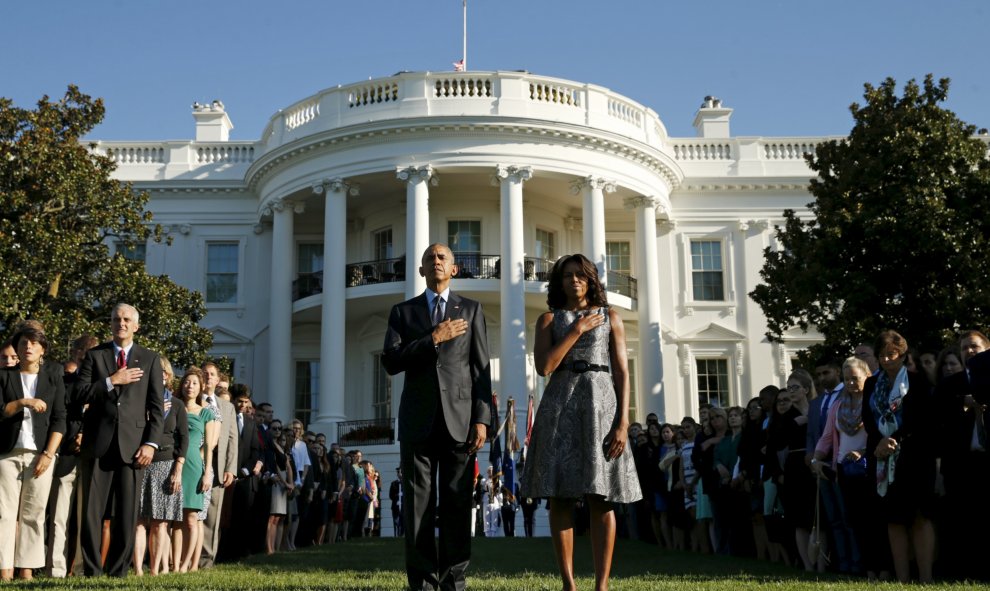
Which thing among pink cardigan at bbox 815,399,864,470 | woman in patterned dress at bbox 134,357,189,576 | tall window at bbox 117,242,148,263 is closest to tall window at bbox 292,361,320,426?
tall window at bbox 117,242,148,263

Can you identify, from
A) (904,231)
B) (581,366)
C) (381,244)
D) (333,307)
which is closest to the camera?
(581,366)

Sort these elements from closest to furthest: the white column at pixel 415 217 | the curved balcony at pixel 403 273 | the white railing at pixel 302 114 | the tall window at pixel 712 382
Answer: the white column at pixel 415 217
the curved balcony at pixel 403 273
the white railing at pixel 302 114
the tall window at pixel 712 382

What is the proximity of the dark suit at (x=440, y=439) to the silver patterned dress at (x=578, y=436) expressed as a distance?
500 millimetres

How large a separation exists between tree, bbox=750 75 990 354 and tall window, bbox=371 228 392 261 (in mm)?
13828

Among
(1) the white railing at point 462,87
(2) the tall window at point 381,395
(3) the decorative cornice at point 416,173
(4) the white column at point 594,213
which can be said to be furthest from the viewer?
(2) the tall window at point 381,395

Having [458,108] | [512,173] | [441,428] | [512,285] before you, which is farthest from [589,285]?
[458,108]

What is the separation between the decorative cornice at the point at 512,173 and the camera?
28.0m

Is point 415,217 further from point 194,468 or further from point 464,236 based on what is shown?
point 194,468

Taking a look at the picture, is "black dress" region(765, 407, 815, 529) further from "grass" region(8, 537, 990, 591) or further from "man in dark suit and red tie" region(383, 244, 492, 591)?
"man in dark suit and red tie" region(383, 244, 492, 591)

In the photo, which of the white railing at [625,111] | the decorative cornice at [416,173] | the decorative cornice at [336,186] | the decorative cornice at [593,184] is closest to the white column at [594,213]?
the decorative cornice at [593,184]

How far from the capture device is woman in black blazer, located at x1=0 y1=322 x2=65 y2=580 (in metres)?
7.89

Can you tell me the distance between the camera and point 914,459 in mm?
8000

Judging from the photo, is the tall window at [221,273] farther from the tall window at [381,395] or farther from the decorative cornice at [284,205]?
the tall window at [381,395]

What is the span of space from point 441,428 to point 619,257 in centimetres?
2753
